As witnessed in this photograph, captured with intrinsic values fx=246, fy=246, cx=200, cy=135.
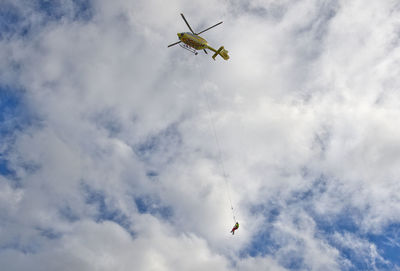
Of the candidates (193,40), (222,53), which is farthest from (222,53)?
(193,40)

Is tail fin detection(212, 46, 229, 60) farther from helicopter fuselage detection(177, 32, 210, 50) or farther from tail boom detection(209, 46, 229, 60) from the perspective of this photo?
helicopter fuselage detection(177, 32, 210, 50)

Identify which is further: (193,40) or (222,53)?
(222,53)

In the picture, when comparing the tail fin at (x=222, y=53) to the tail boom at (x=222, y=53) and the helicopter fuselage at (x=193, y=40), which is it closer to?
the tail boom at (x=222, y=53)

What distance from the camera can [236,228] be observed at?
2862 inches

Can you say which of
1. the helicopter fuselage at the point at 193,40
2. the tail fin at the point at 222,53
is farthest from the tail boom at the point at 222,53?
the helicopter fuselage at the point at 193,40

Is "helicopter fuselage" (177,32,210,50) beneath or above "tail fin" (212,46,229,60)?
beneath

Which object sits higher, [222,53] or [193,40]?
[222,53]

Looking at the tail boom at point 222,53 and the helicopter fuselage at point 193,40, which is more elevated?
the tail boom at point 222,53

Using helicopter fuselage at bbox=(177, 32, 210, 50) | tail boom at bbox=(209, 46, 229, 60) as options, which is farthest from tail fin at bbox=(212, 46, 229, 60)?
helicopter fuselage at bbox=(177, 32, 210, 50)

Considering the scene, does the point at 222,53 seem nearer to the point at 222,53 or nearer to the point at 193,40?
the point at 222,53

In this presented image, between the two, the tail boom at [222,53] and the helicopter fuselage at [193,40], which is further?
the tail boom at [222,53]

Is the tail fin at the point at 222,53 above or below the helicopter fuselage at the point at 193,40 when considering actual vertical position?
above

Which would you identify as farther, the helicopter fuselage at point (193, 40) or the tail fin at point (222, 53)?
the tail fin at point (222, 53)

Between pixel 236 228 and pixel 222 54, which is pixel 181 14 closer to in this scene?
pixel 222 54
